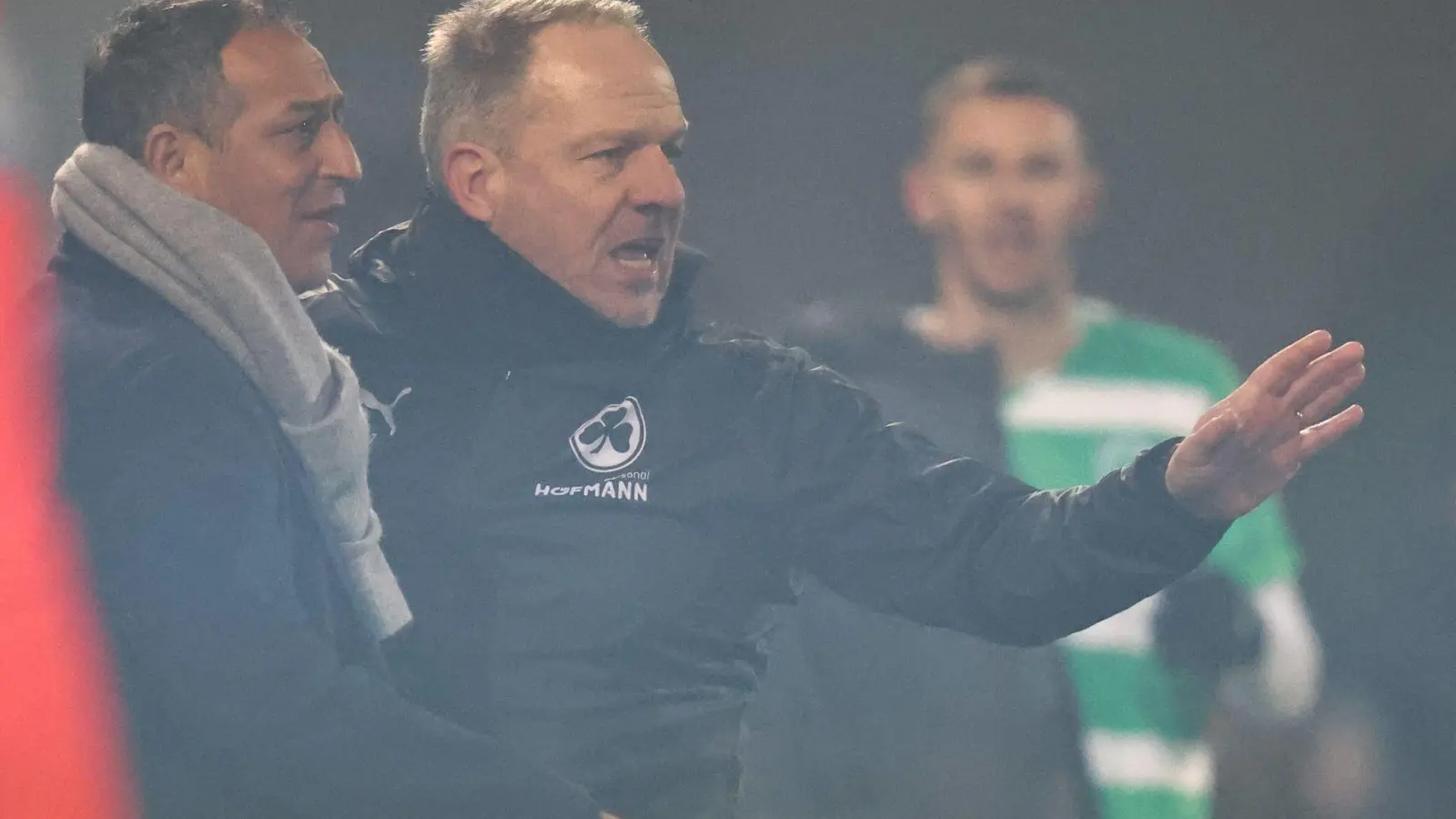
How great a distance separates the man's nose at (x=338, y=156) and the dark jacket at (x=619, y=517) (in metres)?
0.07

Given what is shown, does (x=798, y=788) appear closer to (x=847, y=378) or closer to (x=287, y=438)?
(x=847, y=378)

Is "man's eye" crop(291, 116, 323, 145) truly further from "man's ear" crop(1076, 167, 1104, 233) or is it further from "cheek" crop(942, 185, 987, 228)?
"man's ear" crop(1076, 167, 1104, 233)

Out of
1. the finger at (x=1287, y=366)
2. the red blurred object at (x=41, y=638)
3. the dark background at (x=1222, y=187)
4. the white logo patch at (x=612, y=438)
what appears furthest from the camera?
the dark background at (x=1222, y=187)

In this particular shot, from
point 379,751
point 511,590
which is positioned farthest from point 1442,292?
point 379,751

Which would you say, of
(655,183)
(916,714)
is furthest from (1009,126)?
(916,714)

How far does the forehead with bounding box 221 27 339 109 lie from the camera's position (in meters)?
1.39

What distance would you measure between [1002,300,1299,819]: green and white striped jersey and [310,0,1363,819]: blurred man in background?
0.10 meters

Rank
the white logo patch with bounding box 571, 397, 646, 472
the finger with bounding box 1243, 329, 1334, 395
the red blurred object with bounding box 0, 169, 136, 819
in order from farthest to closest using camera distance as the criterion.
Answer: the white logo patch with bounding box 571, 397, 646, 472, the red blurred object with bounding box 0, 169, 136, 819, the finger with bounding box 1243, 329, 1334, 395

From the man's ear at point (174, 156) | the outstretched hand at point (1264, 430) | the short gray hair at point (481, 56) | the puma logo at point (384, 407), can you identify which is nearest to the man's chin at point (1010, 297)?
the outstretched hand at point (1264, 430)

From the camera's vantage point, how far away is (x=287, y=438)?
128cm

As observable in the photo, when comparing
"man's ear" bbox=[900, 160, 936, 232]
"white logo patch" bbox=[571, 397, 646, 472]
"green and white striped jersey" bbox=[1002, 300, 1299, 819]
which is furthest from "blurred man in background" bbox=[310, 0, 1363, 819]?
"man's ear" bbox=[900, 160, 936, 232]

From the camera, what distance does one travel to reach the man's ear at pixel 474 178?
144cm

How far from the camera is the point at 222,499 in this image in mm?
1202

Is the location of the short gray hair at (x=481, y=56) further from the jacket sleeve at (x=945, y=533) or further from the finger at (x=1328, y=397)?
the finger at (x=1328, y=397)
